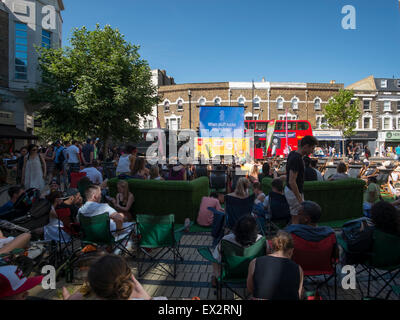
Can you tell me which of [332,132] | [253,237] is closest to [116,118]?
[253,237]

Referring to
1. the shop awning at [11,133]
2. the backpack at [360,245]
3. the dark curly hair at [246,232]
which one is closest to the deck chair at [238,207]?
the backpack at [360,245]

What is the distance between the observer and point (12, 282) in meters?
1.89

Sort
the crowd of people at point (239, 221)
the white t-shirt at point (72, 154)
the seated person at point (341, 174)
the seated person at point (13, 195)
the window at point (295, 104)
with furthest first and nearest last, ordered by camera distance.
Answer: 1. the window at point (295, 104)
2. the white t-shirt at point (72, 154)
3. the seated person at point (341, 174)
4. the seated person at point (13, 195)
5. the crowd of people at point (239, 221)

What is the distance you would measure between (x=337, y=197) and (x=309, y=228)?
404cm

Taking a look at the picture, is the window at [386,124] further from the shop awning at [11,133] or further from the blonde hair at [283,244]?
the shop awning at [11,133]

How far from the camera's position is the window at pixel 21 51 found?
17094mm

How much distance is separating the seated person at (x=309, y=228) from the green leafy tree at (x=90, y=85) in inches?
655

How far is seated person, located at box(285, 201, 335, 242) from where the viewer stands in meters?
2.76

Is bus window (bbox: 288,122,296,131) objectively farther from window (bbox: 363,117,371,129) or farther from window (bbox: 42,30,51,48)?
window (bbox: 42,30,51,48)

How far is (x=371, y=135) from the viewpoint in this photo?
36281 mm

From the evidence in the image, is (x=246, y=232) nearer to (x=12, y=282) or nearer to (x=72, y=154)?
(x=12, y=282)

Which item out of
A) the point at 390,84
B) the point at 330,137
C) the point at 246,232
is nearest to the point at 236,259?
the point at 246,232

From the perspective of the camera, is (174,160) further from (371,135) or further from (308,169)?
(371,135)

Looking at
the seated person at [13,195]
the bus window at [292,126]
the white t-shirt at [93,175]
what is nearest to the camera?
the seated person at [13,195]
